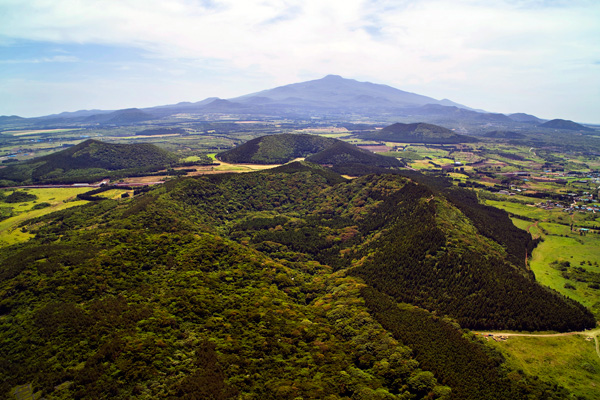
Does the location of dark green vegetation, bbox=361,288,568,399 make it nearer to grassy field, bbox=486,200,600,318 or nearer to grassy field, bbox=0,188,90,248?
grassy field, bbox=486,200,600,318

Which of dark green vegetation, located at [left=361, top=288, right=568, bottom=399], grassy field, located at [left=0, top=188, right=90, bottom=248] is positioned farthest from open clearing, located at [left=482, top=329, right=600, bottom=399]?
grassy field, located at [left=0, top=188, right=90, bottom=248]

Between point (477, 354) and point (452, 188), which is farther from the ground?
point (452, 188)

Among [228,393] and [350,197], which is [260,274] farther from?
[350,197]

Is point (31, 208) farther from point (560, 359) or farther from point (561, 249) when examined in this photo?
point (561, 249)

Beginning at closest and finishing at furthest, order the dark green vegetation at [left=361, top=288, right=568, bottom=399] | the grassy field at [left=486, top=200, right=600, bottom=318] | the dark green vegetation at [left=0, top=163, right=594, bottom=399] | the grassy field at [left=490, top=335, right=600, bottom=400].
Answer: the dark green vegetation at [left=0, top=163, right=594, bottom=399], the dark green vegetation at [left=361, top=288, right=568, bottom=399], the grassy field at [left=490, top=335, right=600, bottom=400], the grassy field at [left=486, top=200, right=600, bottom=318]

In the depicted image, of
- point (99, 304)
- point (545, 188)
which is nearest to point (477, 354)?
point (99, 304)

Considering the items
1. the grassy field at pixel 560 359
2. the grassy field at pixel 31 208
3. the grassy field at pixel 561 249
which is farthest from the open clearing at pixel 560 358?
the grassy field at pixel 31 208
